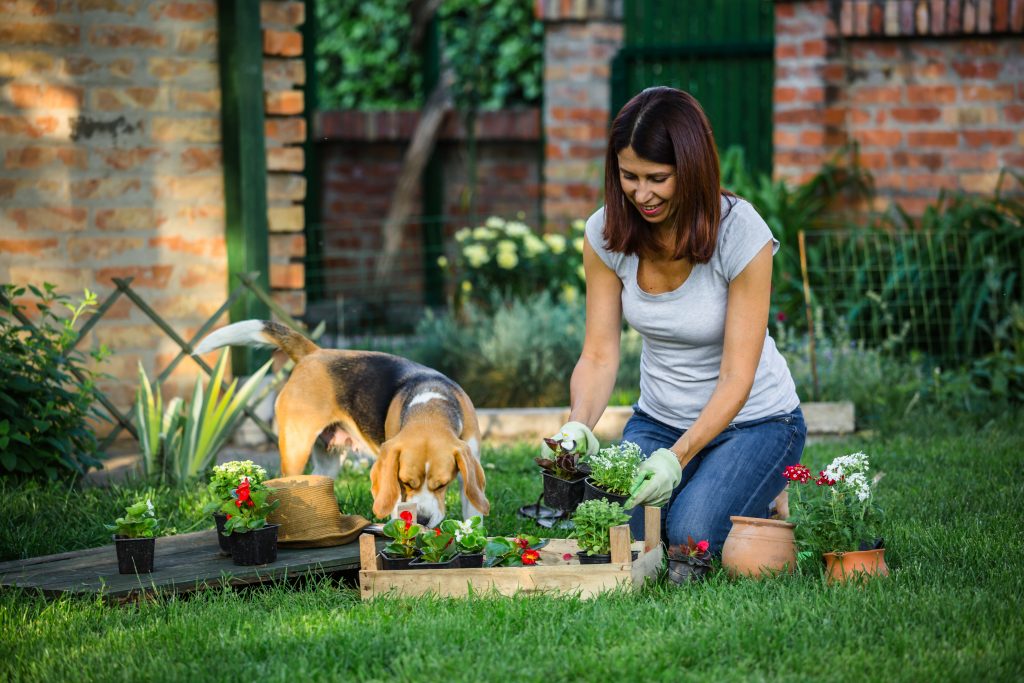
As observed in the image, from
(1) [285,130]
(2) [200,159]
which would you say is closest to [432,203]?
(1) [285,130]

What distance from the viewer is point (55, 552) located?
471 centimetres

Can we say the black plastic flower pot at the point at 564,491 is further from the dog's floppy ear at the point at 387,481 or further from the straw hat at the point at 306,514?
the straw hat at the point at 306,514

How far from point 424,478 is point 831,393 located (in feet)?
11.2

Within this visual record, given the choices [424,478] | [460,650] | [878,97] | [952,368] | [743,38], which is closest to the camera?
[460,650]

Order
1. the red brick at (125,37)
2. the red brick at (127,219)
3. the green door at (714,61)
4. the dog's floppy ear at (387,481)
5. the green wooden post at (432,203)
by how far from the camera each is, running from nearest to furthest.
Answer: the dog's floppy ear at (387,481) → the red brick at (125,37) → the red brick at (127,219) → the green door at (714,61) → the green wooden post at (432,203)

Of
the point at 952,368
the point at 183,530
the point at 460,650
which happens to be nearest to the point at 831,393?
the point at 952,368

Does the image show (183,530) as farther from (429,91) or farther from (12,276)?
(429,91)

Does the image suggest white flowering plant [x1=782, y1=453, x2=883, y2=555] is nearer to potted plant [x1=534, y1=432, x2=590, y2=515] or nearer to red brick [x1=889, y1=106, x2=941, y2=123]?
potted plant [x1=534, y1=432, x2=590, y2=515]

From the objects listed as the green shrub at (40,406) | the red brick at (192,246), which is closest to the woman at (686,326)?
the green shrub at (40,406)

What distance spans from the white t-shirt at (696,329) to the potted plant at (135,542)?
1775mm

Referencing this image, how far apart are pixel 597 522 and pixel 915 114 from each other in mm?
5515

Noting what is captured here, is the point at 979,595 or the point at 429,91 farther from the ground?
the point at 429,91

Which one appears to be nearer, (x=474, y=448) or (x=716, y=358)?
(x=716, y=358)

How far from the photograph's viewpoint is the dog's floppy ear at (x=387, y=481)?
4.38 meters
